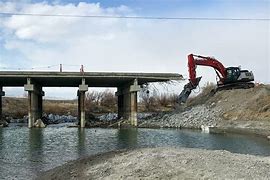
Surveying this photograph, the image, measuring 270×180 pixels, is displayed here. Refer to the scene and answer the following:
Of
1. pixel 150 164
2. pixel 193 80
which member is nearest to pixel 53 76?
pixel 193 80

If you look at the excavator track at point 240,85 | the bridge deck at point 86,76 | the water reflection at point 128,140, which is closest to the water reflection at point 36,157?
the water reflection at point 128,140

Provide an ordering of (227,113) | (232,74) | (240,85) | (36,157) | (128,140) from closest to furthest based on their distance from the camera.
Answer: (36,157) < (128,140) < (227,113) < (232,74) < (240,85)

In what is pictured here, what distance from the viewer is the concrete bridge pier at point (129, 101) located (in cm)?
5369

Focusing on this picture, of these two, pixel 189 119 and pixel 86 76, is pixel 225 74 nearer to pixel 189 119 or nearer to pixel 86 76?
pixel 189 119

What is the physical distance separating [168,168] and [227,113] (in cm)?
3641

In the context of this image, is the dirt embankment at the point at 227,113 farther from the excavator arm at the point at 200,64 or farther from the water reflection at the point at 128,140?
the water reflection at the point at 128,140

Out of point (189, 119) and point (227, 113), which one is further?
point (189, 119)

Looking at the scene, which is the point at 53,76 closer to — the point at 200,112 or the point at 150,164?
the point at 200,112

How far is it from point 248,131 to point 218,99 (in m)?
14.9

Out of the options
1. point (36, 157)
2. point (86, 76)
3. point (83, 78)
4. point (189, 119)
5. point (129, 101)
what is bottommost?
point (36, 157)

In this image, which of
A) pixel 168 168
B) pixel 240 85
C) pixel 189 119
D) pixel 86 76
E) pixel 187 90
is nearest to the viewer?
pixel 168 168

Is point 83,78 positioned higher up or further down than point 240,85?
higher up

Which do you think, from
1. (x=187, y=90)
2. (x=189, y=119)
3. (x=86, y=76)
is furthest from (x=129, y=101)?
(x=189, y=119)

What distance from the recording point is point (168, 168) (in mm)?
13805
